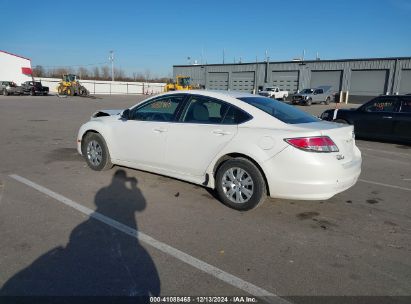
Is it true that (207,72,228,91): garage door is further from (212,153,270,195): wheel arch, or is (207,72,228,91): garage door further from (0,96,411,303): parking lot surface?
(212,153,270,195): wheel arch

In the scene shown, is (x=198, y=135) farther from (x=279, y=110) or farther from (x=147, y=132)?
(x=279, y=110)

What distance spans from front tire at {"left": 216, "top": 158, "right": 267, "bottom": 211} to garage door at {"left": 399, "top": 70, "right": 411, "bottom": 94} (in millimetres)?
45048

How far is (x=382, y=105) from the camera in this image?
11.2m

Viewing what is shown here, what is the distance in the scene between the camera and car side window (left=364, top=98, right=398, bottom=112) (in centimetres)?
1089

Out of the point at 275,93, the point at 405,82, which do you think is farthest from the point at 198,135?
the point at 405,82

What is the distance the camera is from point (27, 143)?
9734mm

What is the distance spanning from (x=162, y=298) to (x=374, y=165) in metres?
6.67

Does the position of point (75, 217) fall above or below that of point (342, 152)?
below

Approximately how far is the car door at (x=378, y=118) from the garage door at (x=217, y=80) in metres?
47.4

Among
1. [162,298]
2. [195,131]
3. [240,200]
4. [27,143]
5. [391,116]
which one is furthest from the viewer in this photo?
[391,116]

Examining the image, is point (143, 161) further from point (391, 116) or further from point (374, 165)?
point (391, 116)

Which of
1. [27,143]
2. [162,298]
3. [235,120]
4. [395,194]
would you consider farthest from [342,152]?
[27,143]

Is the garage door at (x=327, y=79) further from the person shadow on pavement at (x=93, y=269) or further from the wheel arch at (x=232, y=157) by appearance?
the person shadow on pavement at (x=93, y=269)

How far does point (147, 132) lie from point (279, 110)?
2081 mm
